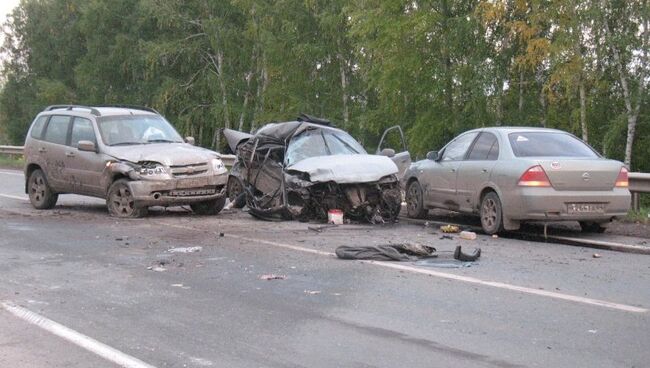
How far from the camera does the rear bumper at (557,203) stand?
10328 mm

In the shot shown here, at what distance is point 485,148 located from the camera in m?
11.7

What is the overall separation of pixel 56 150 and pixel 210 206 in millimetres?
3170

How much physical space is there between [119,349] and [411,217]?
9000 mm

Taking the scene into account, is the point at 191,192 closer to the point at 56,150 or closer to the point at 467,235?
the point at 56,150

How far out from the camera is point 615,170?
35.1 ft

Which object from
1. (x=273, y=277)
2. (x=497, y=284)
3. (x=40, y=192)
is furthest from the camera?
(x=40, y=192)

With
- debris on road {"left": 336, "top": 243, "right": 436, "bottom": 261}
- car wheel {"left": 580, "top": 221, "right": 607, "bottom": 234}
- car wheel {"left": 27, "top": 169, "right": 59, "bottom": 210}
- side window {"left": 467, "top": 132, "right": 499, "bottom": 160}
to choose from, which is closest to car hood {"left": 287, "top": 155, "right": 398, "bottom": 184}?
side window {"left": 467, "top": 132, "right": 499, "bottom": 160}

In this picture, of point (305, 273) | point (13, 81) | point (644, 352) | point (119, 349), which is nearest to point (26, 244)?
point (305, 273)

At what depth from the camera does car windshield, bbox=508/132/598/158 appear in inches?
433

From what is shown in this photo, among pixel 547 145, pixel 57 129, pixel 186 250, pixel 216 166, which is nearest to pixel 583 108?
pixel 547 145

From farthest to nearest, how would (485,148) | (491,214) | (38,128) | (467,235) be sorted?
(38,128) < (485,148) < (491,214) < (467,235)

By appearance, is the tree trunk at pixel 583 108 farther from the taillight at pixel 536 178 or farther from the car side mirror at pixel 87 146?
the car side mirror at pixel 87 146

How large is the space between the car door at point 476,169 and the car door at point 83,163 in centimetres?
606

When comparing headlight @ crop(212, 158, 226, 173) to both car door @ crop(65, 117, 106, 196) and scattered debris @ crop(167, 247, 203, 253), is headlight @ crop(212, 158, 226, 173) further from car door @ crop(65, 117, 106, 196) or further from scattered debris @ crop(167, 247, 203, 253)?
scattered debris @ crop(167, 247, 203, 253)
